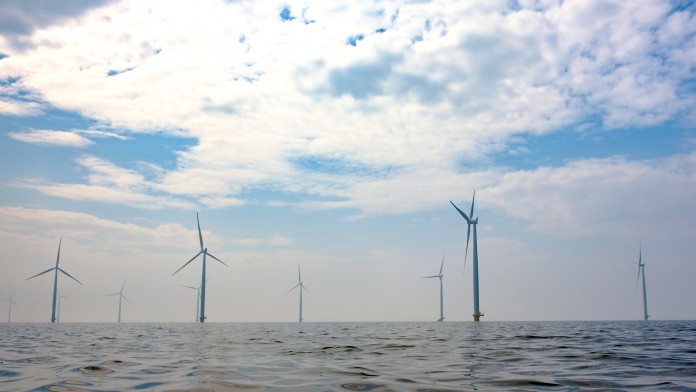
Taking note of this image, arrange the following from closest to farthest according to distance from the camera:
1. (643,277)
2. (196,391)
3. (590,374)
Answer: (196,391), (590,374), (643,277)

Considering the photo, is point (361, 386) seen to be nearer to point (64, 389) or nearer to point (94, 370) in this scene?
point (64, 389)

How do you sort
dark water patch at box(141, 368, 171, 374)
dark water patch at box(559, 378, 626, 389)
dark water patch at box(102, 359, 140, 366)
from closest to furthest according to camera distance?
dark water patch at box(559, 378, 626, 389) < dark water patch at box(141, 368, 171, 374) < dark water patch at box(102, 359, 140, 366)

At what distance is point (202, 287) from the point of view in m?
144

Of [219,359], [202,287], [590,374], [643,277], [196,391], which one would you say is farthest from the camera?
[643,277]

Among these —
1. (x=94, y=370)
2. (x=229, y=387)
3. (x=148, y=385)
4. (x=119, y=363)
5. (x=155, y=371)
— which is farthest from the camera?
(x=119, y=363)

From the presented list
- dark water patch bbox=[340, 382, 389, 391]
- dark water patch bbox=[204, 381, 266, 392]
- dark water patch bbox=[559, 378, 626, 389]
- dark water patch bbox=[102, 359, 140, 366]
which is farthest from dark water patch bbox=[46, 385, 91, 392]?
dark water patch bbox=[559, 378, 626, 389]

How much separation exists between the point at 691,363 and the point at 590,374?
184 inches

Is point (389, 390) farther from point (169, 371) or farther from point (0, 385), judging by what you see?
point (0, 385)

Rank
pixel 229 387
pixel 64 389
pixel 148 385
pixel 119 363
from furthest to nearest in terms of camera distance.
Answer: pixel 119 363 < pixel 148 385 < pixel 229 387 < pixel 64 389

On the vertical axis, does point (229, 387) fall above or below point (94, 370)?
above

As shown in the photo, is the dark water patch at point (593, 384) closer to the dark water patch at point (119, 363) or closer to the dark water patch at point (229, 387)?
the dark water patch at point (229, 387)

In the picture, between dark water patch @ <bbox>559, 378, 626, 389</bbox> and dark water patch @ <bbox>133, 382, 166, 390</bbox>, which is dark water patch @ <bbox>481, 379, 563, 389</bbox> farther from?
dark water patch @ <bbox>133, 382, 166, 390</bbox>

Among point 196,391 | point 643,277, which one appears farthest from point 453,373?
point 643,277

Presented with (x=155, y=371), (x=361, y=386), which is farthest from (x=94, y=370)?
(x=361, y=386)
